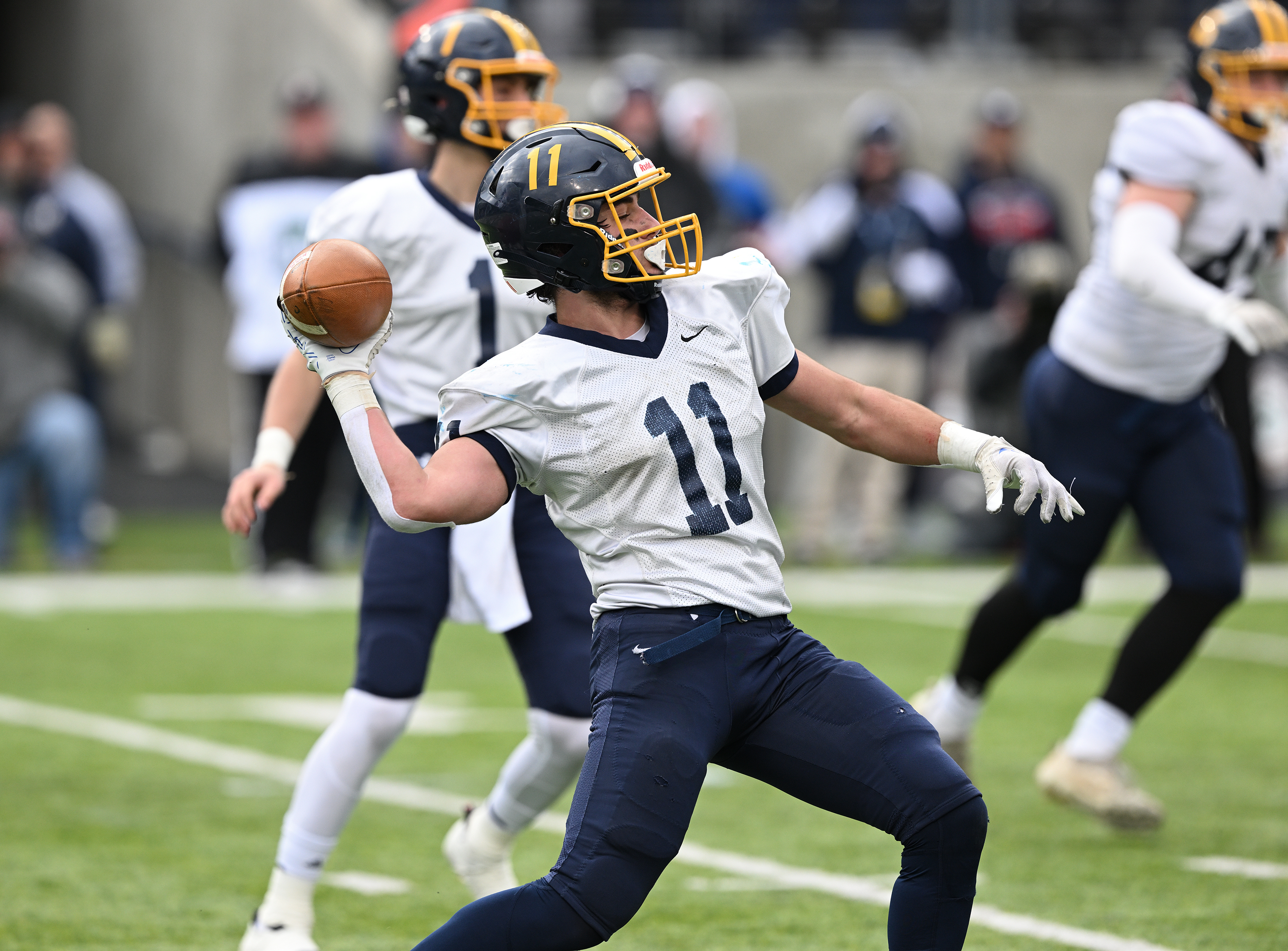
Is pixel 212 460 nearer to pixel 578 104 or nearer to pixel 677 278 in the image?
pixel 578 104

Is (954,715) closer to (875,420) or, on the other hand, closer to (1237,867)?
(1237,867)

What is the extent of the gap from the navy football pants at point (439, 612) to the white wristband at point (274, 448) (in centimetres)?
25

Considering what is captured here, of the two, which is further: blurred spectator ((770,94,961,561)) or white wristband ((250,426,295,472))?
blurred spectator ((770,94,961,561))

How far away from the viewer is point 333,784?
444 cm

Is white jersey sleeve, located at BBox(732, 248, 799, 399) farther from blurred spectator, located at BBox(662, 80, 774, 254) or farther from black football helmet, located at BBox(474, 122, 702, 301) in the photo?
blurred spectator, located at BBox(662, 80, 774, 254)

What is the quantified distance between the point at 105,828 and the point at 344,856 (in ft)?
2.45

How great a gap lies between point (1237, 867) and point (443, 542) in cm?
219

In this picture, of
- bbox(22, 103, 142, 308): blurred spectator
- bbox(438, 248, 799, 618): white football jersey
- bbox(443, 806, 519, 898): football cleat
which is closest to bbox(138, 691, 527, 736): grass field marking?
bbox(443, 806, 519, 898): football cleat

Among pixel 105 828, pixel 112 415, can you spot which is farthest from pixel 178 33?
pixel 105 828

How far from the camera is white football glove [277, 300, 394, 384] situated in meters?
3.50

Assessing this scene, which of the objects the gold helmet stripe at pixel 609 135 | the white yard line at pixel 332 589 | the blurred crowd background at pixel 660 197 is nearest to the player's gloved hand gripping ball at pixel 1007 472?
the gold helmet stripe at pixel 609 135

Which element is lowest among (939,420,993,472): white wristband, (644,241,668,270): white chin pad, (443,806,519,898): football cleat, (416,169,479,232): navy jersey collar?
(443,806,519,898): football cleat

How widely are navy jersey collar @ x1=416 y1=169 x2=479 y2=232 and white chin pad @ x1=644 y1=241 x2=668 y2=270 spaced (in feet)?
3.71

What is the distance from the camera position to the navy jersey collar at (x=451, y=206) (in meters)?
4.65
